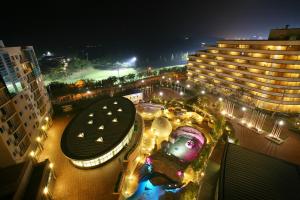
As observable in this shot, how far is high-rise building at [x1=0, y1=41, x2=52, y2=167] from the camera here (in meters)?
25.4

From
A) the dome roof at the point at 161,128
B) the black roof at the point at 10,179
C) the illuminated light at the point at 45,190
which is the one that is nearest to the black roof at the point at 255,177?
the dome roof at the point at 161,128

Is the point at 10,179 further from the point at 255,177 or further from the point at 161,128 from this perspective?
the point at 255,177

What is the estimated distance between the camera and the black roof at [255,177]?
2097 centimetres

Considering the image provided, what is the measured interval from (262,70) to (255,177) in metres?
43.1

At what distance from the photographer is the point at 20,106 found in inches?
1198

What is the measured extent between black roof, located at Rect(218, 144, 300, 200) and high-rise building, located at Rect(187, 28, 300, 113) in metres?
35.2

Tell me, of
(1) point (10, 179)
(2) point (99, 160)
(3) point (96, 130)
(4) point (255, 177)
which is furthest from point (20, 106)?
(4) point (255, 177)

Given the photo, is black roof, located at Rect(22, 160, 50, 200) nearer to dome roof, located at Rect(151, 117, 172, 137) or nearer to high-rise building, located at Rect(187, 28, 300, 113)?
dome roof, located at Rect(151, 117, 172, 137)

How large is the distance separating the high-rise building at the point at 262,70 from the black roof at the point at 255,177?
115ft

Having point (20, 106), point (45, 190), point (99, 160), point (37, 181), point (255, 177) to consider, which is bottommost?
point (99, 160)

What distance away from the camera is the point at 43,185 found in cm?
2323

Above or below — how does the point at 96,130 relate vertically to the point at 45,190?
above

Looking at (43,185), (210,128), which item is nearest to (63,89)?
(43,185)

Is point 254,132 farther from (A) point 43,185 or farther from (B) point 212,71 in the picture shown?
(A) point 43,185
